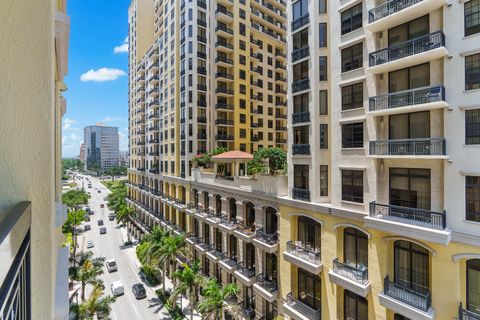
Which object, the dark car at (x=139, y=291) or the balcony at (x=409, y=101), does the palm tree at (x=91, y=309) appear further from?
the balcony at (x=409, y=101)

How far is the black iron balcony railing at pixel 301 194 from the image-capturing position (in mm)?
17967

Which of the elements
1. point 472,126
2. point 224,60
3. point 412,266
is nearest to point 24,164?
point 472,126

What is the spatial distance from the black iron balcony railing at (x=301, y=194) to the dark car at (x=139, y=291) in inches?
933

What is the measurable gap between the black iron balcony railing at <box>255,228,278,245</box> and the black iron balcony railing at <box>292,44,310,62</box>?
45.2 feet

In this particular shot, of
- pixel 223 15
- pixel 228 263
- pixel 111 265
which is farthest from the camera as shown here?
pixel 111 265

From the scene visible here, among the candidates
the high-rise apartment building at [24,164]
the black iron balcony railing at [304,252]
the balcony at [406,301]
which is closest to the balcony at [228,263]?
the black iron balcony railing at [304,252]

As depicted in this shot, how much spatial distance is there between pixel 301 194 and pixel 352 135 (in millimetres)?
5364

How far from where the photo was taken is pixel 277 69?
47.2 metres

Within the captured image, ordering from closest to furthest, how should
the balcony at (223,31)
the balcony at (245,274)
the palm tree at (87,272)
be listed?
the balcony at (245,274) < the palm tree at (87,272) < the balcony at (223,31)

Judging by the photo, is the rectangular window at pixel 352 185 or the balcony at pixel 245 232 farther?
the balcony at pixel 245 232

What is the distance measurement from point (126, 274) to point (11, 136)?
41.3 meters

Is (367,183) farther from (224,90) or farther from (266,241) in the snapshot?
(224,90)

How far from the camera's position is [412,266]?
13.5 metres

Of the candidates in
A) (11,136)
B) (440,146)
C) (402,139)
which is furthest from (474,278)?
(11,136)
